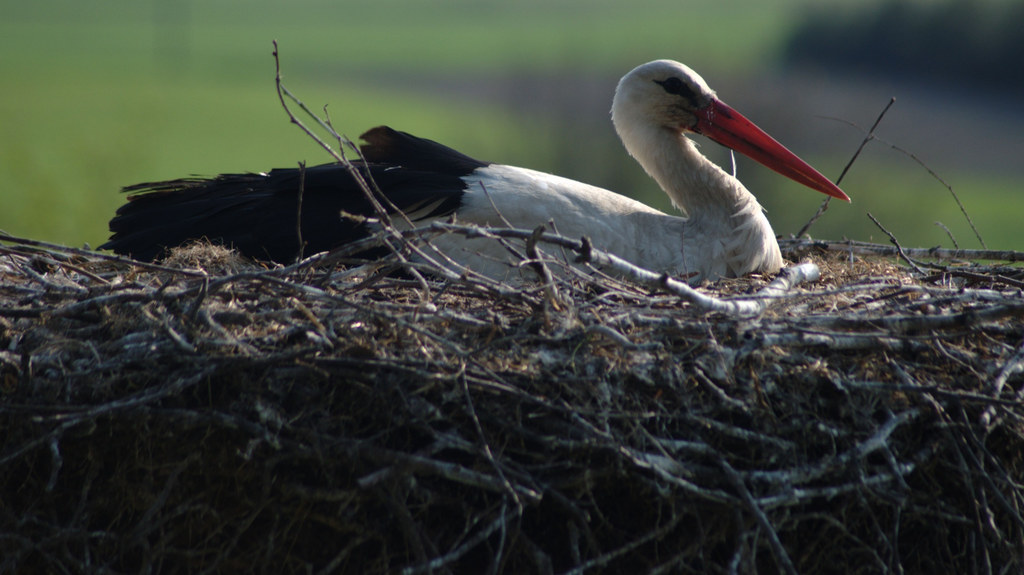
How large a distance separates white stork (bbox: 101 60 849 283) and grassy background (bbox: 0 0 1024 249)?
4698 millimetres

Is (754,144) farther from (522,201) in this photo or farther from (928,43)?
(928,43)

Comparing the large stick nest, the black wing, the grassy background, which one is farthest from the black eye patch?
the grassy background

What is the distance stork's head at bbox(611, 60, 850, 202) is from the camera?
10.9ft

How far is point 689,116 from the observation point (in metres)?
3.45

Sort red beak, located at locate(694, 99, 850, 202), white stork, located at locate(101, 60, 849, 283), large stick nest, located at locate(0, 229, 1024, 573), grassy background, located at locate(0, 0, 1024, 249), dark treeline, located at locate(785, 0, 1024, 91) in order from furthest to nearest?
dark treeline, located at locate(785, 0, 1024, 91) → grassy background, located at locate(0, 0, 1024, 249) → red beak, located at locate(694, 99, 850, 202) → white stork, located at locate(101, 60, 849, 283) → large stick nest, located at locate(0, 229, 1024, 573)

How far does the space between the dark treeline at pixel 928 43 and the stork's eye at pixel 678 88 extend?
2213 centimetres

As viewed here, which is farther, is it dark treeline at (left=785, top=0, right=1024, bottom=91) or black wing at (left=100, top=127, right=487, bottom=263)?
dark treeline at (left=785, top=0, right=1024, bottom=91)

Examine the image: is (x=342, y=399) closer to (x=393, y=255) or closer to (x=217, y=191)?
(x=393, y=255)

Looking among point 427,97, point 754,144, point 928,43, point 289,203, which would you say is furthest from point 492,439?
point 427,97

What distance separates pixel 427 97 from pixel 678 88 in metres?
33.4

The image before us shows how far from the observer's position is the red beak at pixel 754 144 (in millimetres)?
3305

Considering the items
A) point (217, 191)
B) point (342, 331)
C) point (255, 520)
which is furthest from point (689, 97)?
point (255, 520)

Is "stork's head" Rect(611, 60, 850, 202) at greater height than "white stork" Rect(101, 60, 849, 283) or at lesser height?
greater

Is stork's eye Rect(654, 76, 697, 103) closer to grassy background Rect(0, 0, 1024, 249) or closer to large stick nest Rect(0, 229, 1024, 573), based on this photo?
large stick nest Rect(0, 229, 1024, 573)
